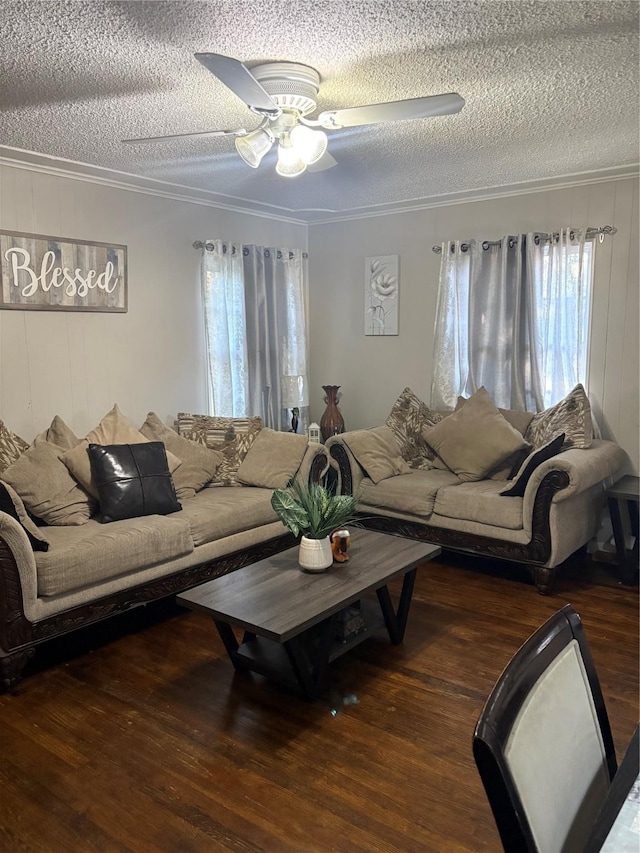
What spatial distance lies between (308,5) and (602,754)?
217cm

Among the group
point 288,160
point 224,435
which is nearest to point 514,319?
point 224,435

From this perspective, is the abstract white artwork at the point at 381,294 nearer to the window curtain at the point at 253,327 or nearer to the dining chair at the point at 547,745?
the window curtain at the point at 253,327

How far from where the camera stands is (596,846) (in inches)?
35.6

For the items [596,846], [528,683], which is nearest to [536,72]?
[528,683]

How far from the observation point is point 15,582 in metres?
2.75

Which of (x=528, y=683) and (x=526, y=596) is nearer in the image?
(x=528, y=683)

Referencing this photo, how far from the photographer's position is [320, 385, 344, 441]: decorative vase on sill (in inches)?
212

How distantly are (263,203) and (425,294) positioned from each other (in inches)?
57.8

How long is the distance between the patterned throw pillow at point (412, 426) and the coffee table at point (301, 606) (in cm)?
158

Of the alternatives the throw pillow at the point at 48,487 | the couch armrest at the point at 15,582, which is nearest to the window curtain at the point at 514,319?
the throw pillow at the point at 48,487

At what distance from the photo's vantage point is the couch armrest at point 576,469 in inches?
144

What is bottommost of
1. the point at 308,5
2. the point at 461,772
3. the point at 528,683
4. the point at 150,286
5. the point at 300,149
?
the point at 461,772

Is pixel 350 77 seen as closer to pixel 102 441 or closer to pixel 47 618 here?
pixel 102 441

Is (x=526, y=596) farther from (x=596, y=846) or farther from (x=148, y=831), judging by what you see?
(x=596, y=846)
